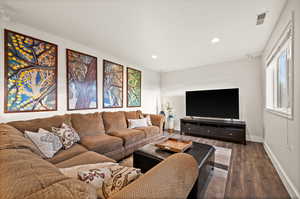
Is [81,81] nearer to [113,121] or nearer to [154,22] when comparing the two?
[113,121]

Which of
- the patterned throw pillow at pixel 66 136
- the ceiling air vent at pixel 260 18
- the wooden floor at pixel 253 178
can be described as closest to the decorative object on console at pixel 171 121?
the wooden floor at pixel 253 178

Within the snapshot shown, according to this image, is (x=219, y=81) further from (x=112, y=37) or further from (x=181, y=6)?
(x=112, y=37)

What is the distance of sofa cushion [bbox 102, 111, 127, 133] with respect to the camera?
2910 mm

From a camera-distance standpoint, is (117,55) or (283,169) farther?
(117,55)

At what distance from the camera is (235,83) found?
391 cm

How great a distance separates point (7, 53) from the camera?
191 cm

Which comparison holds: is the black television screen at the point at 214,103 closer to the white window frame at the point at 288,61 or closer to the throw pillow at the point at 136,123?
the white window frame at the point at 288,61

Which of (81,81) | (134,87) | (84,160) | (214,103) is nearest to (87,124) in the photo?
(81,81)

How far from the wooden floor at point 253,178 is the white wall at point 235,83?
44.5 inches

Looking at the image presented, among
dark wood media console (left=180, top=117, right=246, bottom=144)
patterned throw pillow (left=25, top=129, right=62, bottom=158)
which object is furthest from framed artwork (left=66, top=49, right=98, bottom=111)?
dark wood media console (left=180, top=117, right=246, bottom=144)

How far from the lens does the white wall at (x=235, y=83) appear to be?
359 centimetres

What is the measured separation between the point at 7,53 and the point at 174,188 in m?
2.92

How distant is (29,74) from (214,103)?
179 inches

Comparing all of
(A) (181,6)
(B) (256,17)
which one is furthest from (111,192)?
(B) (256,17)
